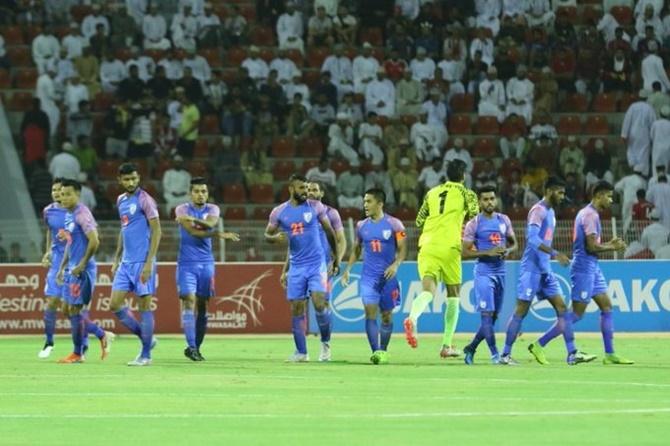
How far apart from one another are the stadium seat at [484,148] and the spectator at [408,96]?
154cm

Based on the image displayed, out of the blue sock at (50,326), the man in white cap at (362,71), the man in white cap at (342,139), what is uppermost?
the man in white cap at (362,71)

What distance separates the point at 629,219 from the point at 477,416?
62.1 feet

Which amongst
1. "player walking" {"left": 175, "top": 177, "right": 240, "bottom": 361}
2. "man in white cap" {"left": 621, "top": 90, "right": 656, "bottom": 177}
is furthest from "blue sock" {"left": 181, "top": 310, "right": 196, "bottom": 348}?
"man in white cap" {"left": 621, "top": 90, "right": 656, "bottom": 177}

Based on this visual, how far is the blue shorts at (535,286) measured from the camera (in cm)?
2094

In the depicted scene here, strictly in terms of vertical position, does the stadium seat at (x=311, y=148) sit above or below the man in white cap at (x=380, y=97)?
below

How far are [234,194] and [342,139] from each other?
2.73 meters

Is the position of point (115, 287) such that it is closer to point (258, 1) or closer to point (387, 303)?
point (387, 303)

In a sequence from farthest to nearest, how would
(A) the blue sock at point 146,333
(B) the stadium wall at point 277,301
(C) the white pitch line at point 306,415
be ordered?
(B) the stadium wall at point 277,301, (A) the blue sock at point 146,333, (C) the white pitch line at point 306,415

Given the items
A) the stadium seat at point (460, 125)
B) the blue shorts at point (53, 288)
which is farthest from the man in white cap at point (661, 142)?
the blue shorts at point (53, 288)

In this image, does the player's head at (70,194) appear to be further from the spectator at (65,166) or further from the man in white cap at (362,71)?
the man in white cap at (362,71)

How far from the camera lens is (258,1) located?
1564 inches

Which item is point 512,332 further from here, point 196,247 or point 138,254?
point 138,254

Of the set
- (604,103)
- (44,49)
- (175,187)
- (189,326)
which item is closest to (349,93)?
(175,187)

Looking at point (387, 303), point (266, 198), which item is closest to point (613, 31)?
point (266, 198)
